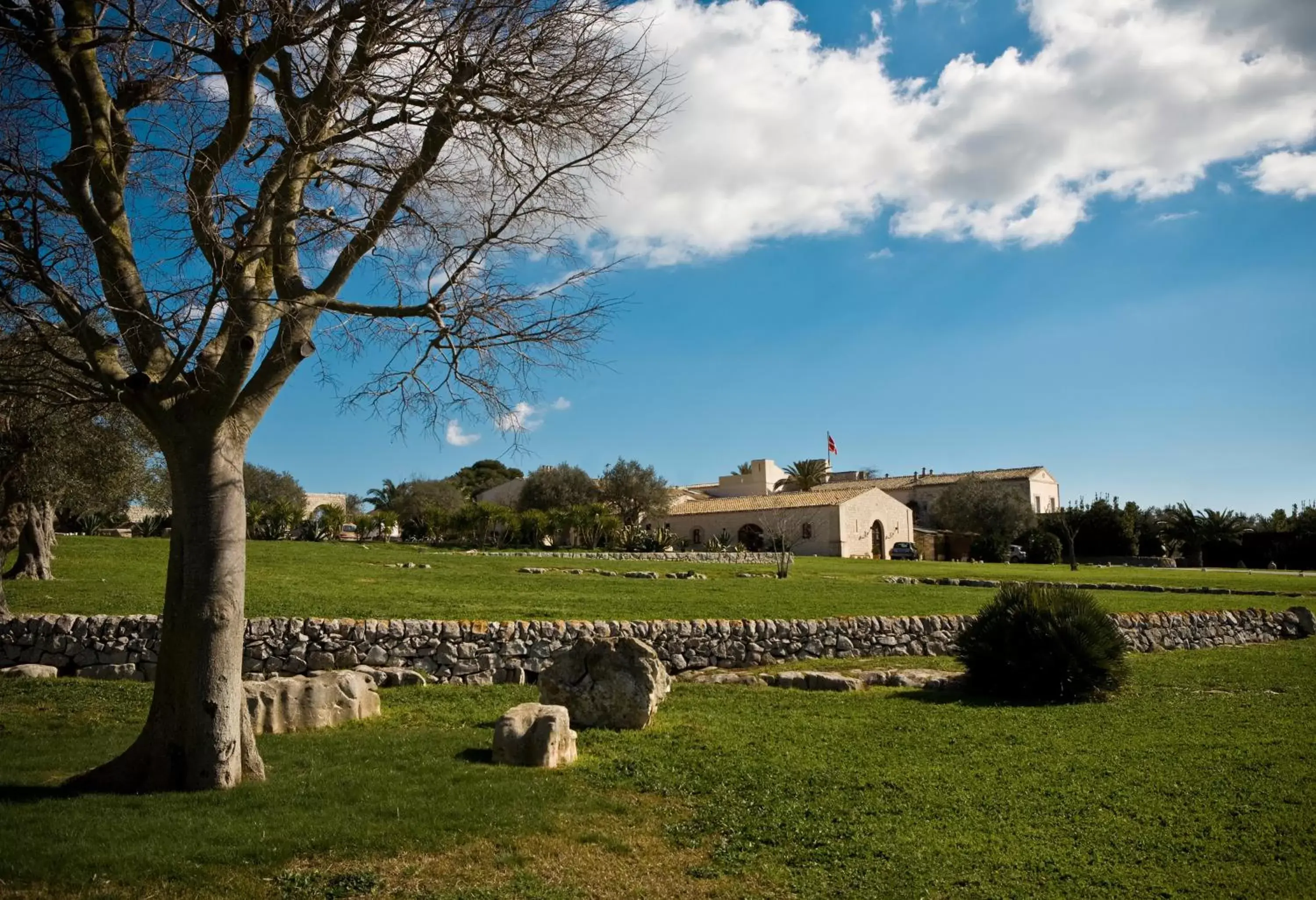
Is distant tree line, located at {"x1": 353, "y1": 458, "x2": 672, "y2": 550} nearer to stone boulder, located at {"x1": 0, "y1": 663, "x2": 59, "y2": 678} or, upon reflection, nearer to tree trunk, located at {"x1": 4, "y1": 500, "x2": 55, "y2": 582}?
tree trunk, located at {"x1": 4, "y1": 500, "x2": 55, "y2": 582}

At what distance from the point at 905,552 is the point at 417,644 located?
5116 cm

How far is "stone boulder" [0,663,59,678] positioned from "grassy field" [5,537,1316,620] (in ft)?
6.26

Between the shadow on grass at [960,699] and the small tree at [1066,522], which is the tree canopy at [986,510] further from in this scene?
the shadow on grass at [960,699]

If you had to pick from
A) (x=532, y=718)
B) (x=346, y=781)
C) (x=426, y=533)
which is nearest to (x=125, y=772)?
(x=346, y=781)

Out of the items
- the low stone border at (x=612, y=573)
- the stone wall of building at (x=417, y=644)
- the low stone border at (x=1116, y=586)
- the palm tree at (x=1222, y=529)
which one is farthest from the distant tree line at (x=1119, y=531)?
the stone wall of building at (x=417, y=644)

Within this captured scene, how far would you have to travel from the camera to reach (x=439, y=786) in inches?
295

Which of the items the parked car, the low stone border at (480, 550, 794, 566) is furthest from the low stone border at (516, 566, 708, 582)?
the parked car

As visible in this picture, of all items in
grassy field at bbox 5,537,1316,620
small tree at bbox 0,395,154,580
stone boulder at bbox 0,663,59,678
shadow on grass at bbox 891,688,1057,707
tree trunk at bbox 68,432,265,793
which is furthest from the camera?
grassy field at bbox 5,537,1316,620

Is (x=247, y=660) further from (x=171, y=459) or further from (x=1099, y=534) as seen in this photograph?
(x=1099, y=534)

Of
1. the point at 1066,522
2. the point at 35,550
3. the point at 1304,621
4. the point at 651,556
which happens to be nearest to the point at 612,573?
the point at 651,556

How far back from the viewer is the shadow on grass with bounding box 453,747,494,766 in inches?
330

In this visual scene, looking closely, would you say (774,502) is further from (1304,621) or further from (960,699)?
(960,699)

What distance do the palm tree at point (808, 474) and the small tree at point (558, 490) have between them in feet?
68.7

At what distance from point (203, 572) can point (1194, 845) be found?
23.2 ft
